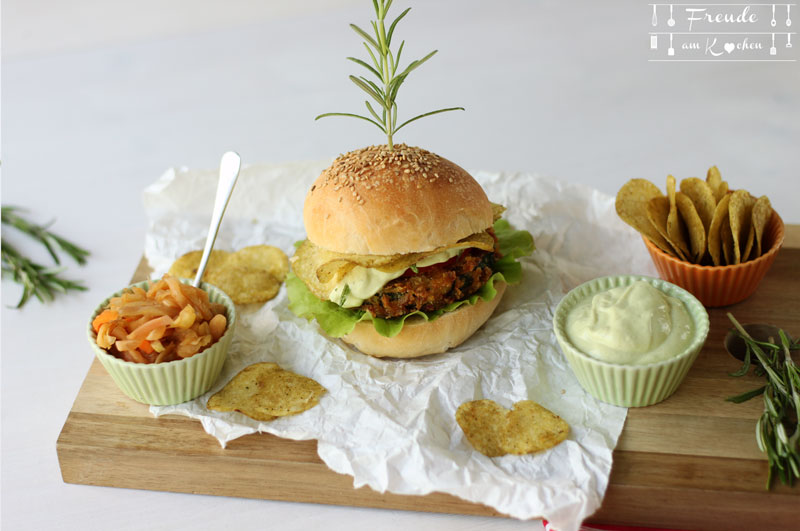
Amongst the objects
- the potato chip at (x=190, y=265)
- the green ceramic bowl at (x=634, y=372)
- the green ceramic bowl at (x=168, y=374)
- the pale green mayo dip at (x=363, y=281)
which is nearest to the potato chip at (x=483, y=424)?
the green ceramic bowl at (x=634, y=372)

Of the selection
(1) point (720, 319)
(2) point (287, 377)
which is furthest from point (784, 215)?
(2) point (287, 377)

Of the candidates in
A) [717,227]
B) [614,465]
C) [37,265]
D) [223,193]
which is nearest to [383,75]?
[223,193]

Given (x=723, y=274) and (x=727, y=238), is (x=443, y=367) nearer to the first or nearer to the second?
(x=723, y=274)

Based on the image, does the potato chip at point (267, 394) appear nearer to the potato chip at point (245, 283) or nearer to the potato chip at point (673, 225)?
the potato chip at point (245, 283)

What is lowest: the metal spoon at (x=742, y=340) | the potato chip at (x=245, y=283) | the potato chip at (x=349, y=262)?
the metal spoon at (x=742, y=340)

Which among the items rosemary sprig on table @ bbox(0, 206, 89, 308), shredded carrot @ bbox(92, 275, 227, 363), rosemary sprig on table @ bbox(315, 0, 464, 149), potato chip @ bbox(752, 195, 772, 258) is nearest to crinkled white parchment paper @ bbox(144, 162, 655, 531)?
shredded carrot @ bbox(92, 275, 227, 363)

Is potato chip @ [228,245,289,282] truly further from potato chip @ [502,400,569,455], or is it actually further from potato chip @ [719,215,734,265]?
potato chip @ [719,215,734,265]
